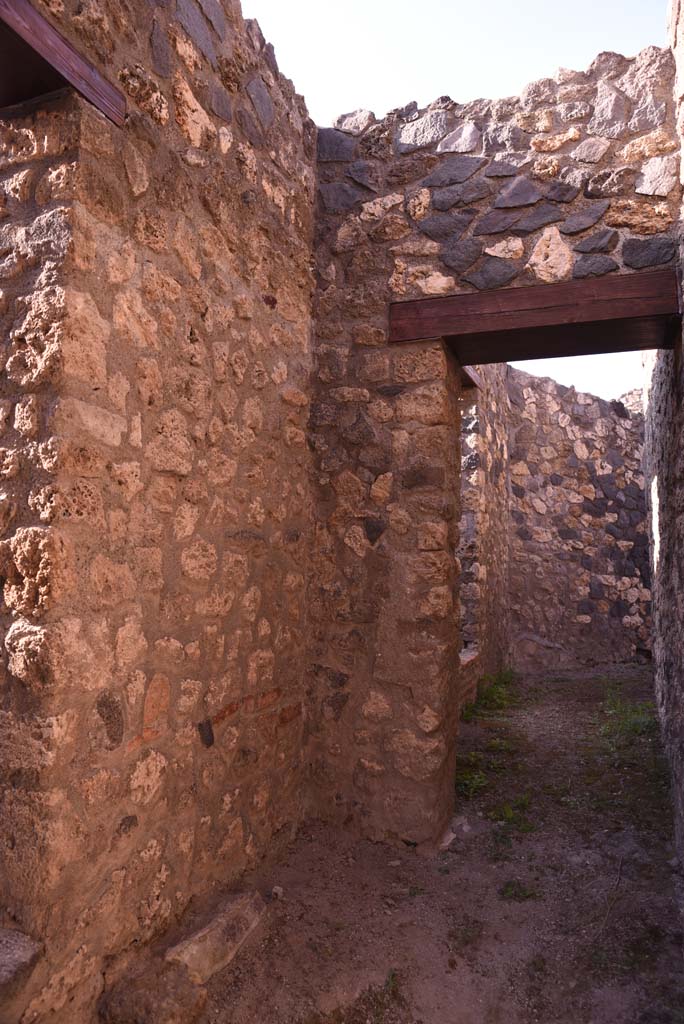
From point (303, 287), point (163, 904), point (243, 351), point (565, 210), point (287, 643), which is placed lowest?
point (163, 904)

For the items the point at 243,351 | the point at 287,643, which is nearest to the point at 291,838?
the point at 287,643

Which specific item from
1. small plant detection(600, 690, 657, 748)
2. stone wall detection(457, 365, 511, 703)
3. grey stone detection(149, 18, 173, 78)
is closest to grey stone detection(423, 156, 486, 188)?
grey stone detection(149, 18, 173, 78)

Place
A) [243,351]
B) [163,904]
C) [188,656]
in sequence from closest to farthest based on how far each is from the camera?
[163,904], [188,656], [243,351]

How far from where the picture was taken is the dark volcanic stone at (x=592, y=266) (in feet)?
9.09

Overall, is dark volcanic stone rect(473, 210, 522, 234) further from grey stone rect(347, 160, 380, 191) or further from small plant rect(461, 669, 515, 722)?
small plant rect(461, 669, 515, 722)

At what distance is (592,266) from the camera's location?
279 cm

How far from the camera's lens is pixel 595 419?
747 centimetres

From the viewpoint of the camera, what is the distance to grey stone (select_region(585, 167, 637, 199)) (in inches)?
110

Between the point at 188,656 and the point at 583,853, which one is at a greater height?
the point at 188,656

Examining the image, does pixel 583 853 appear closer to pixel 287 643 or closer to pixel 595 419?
pixel 287 643

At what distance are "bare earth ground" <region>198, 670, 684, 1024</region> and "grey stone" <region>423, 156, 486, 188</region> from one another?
9.44ft

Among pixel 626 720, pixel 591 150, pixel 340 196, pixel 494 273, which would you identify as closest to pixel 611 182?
pixel 591 150

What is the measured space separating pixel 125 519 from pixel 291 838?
1.71m

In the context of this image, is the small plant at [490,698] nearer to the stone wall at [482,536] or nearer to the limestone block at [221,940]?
the stone wall at [482,536]
